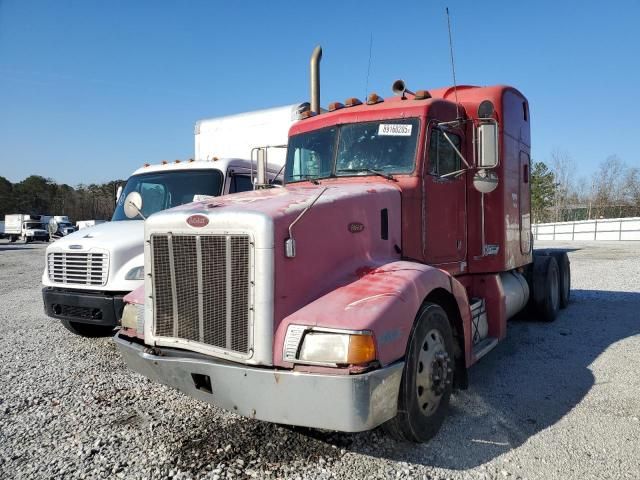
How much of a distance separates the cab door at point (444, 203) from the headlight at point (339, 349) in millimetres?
2039

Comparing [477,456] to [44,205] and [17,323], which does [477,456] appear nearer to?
[17,323]

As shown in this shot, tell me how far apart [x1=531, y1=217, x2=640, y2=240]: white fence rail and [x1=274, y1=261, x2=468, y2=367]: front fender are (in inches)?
1378

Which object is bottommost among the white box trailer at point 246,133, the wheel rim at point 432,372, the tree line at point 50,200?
the wheel rim at point 432,372

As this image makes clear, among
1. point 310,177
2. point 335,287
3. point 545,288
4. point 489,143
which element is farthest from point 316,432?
point 545,288

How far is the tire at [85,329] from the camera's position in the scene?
22.7 ft

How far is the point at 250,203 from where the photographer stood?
3.58m

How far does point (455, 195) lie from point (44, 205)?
88118 millimetres

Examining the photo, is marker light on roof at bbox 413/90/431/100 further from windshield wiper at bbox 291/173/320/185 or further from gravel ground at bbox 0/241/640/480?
gravel ground at bbox 0/241/640/480

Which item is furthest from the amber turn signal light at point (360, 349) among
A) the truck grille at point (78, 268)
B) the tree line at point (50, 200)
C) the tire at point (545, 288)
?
the tree line at point (50, 200)

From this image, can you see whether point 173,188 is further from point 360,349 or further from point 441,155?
point 360,349

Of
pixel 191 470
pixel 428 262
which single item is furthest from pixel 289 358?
pixel 428 262

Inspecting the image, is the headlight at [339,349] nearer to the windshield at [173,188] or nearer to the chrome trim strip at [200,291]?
the chrome trim strip at [200,291]

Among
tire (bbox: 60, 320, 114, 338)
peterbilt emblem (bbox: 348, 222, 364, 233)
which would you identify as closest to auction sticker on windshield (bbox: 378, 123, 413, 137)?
peterbilt emblem (bbox: 348, 222, 364, 233)

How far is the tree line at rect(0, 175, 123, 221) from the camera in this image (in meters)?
76.9
